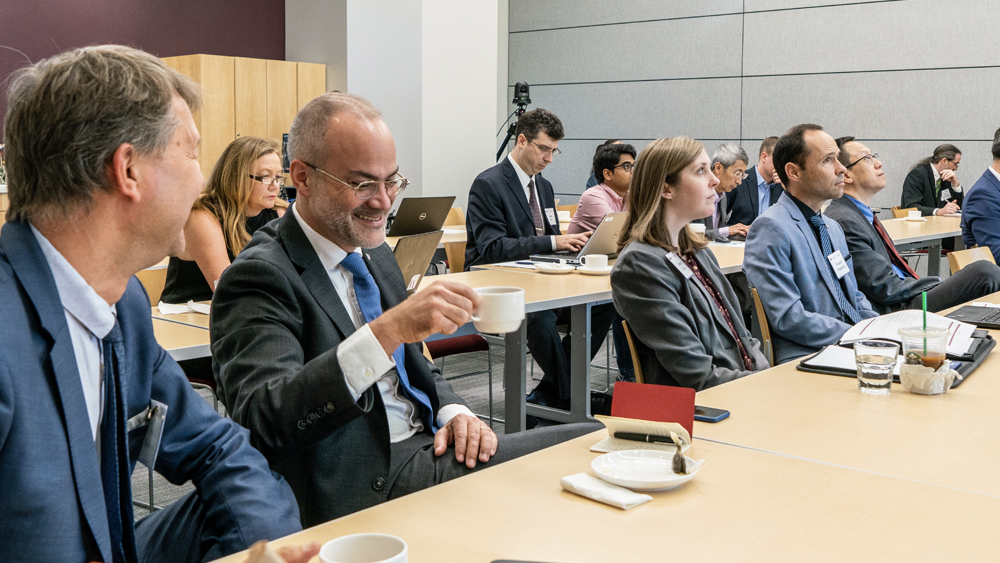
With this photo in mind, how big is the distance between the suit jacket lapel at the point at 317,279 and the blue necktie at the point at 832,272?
7.21ft

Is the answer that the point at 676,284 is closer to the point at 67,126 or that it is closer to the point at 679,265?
the point at 679,265

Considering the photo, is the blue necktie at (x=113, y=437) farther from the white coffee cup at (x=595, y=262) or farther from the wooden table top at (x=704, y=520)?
the white coffee cup at (x=595, y=262)

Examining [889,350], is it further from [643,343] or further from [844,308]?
[844,308]

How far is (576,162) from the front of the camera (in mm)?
10094

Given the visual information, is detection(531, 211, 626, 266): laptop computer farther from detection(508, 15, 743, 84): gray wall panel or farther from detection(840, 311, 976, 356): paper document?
detection(508, 15, 743, 84): gray wall panel

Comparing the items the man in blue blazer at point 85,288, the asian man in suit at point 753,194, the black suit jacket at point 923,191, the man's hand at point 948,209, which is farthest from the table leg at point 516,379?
the black suit jacket at point 923,191

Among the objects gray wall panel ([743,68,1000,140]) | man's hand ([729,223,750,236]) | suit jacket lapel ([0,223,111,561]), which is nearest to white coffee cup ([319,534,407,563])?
suit jacket lapel ([0,223,111,561])

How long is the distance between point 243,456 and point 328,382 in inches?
7.0

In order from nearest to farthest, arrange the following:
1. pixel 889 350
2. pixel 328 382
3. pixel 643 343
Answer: pixel 328 382
pixel 889 350
pixel 643 343

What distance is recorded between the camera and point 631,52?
9.54 metres

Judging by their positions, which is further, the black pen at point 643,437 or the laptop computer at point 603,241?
the laptop computer at point 603,241

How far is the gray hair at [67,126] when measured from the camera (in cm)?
108

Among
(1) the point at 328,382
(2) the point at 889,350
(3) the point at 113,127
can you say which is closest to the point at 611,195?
(2) the point at 889,350

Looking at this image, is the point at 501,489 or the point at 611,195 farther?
the point at 611,195
